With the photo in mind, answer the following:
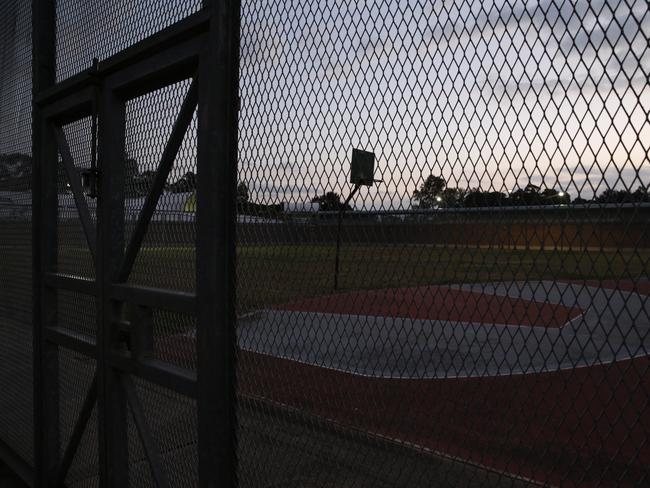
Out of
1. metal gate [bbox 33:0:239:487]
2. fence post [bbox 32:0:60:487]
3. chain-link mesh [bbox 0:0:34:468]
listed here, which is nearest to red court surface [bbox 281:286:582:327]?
metal gate [bbox 33:0:239:487]

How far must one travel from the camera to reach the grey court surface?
5.76 ft

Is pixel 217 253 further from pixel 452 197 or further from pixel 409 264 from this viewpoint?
pixel 452 197

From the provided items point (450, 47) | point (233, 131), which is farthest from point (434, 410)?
point (450, 47)

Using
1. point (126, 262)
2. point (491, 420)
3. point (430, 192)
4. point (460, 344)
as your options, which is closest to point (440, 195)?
point (430, 192)

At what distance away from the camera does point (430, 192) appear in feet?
5.67

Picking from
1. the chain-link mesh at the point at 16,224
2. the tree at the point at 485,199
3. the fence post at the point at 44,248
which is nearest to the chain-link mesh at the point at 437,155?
the tree at the point at 485,199

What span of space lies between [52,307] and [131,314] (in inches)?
47.2

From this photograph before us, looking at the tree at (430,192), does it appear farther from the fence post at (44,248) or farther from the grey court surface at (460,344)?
the fence post at (44,248)

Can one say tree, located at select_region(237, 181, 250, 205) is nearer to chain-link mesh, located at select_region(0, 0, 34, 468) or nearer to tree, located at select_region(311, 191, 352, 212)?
tree, located at select_region(311, 191, 352, 212)

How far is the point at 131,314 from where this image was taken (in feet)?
8.40

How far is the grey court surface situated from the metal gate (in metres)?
0.57

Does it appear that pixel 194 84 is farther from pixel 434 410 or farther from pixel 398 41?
pixel 434 410

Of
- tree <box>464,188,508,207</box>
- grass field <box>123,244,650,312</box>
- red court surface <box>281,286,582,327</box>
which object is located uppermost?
tree <box>464,188,508,207</box>

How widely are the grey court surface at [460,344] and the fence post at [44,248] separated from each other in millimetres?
1269
